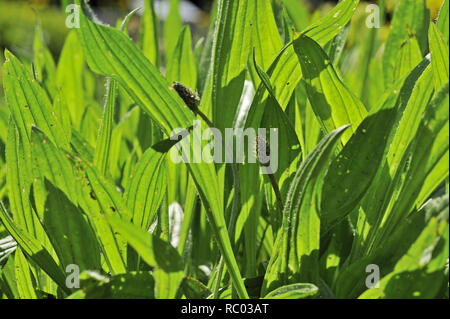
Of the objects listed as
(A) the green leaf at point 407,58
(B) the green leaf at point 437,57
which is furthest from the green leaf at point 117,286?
(A) the green leaf at point 407,58

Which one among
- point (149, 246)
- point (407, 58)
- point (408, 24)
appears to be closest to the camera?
point (149, 246)

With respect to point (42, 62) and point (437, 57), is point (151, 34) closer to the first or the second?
point (42, 62)

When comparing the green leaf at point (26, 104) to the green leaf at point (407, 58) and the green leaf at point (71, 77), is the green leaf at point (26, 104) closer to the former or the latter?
the green leaf at point (407, 58)

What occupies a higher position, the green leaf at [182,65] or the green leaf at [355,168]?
the green leaf at [182,65]

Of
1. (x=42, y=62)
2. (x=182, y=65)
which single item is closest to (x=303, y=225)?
(x=182, y=65)

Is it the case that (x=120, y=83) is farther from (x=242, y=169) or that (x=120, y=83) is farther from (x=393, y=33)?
(x=393, y=33)

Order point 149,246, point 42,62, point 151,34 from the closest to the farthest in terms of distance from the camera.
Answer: point 149,246 → point 151,34 → point 42,62
